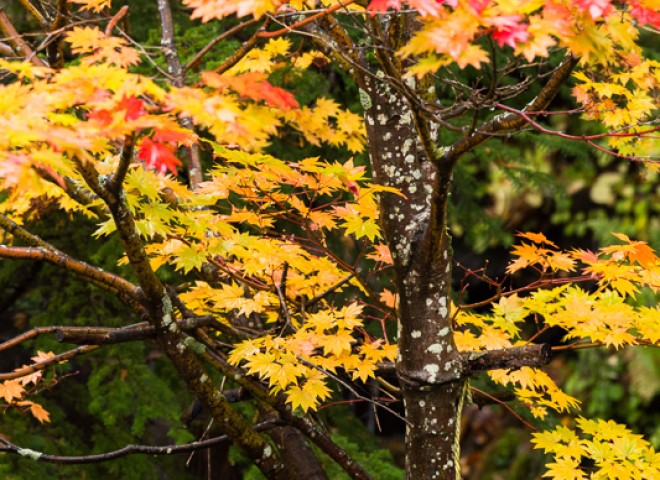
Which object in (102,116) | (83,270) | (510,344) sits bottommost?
(510,344)

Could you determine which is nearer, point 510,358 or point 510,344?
point 510,358

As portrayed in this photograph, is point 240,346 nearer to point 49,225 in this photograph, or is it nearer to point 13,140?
point 13,140

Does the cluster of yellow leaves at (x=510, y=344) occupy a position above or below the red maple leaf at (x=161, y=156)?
Answer: below

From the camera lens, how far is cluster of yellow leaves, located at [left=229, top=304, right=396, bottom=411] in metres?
2.44

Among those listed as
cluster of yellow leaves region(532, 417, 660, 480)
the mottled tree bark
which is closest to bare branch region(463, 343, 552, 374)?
the mottled tree bark

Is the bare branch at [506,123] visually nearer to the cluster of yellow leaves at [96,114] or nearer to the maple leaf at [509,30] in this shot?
the maple leaf at [509,30]

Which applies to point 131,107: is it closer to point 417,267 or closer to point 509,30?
point 509,30

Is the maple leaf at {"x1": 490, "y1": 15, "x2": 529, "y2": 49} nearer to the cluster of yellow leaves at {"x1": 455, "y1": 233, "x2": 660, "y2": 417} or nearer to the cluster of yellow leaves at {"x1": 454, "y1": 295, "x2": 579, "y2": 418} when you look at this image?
the cluster of yellow leaves at {"x1": 455, "y1": 233, "x2": 660, "y2": 417}

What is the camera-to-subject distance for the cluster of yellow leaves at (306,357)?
2436mm

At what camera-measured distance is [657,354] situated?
17.8 ft

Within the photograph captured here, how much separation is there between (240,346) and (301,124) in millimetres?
1638

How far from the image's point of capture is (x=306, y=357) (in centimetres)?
254

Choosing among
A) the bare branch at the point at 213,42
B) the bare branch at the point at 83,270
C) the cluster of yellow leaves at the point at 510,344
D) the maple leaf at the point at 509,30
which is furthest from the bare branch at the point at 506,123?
the bare branch at the point at 83,270

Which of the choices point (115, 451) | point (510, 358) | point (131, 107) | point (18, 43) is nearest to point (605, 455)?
point (510, 358)
